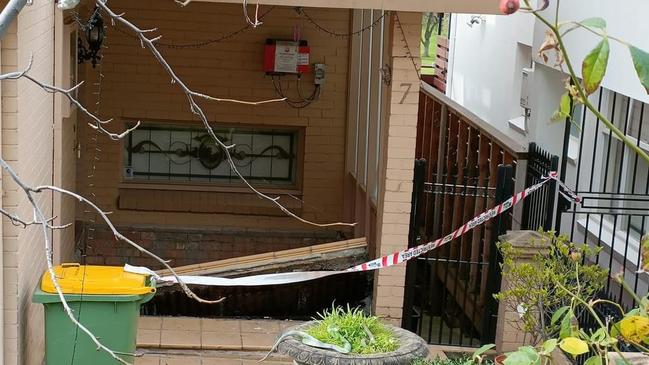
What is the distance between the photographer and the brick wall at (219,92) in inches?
466

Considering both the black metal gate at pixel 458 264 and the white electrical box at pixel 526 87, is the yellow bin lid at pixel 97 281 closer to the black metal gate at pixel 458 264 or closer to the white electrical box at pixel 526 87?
the black metal gate at pixel 458 264

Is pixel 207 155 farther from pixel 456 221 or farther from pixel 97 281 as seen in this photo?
pixel 97 281

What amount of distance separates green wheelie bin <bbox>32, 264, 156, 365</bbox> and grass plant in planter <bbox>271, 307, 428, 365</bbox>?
997mm

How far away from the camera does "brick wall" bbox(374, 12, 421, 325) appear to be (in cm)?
836

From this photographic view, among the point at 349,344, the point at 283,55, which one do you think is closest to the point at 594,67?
the point at 349,344

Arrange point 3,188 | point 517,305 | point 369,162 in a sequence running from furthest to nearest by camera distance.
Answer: point 369,162
point 517,305
point 3,188

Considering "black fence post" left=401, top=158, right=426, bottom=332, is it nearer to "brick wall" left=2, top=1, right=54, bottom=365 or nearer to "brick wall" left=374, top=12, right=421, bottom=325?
"brick wall" left=374, top=12, right=421, bottom=325

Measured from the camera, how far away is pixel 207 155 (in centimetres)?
1263

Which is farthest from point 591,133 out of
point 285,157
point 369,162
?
point 285,157

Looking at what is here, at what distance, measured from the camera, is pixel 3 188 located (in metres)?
6.30

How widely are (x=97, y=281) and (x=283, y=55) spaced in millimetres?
5491

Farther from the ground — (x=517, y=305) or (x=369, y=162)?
(x=369, y=162)

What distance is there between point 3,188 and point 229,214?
621 centimetres

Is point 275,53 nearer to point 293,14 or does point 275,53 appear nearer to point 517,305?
point 293,14
